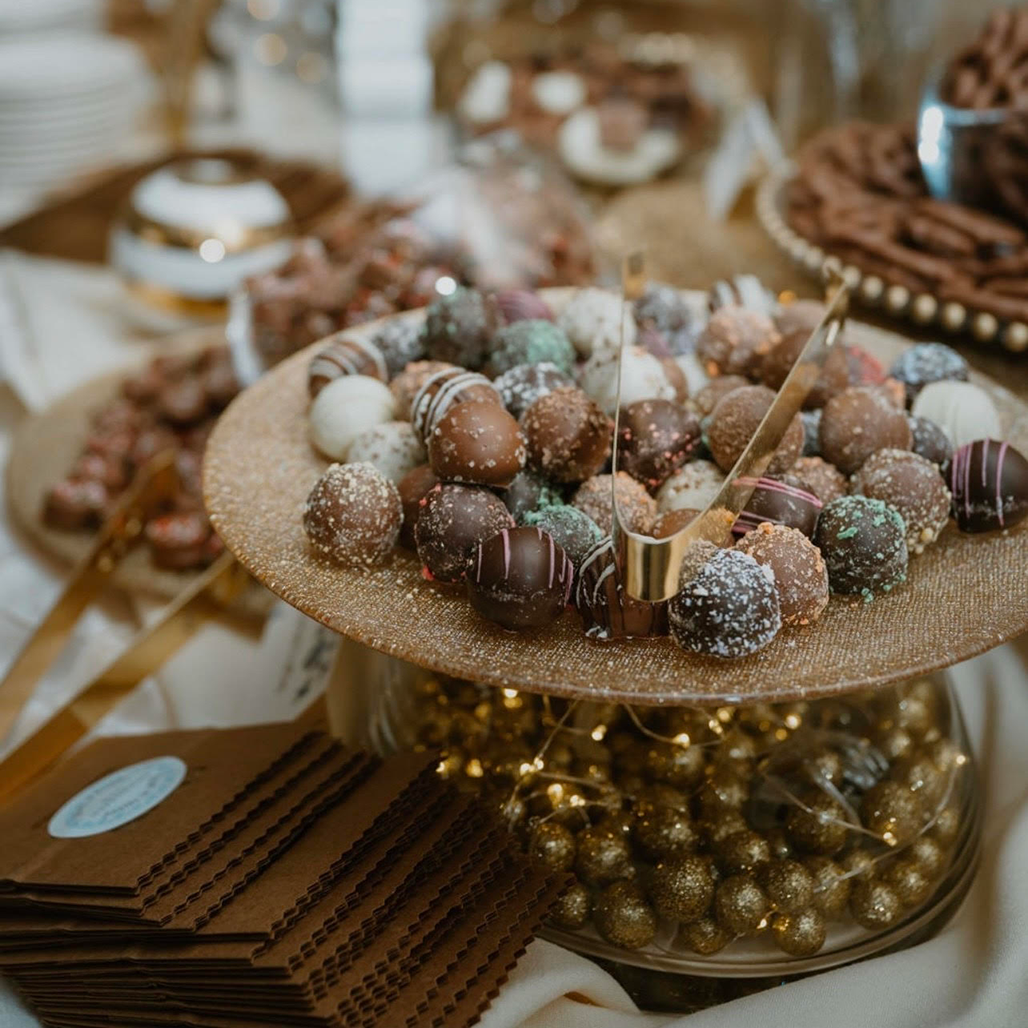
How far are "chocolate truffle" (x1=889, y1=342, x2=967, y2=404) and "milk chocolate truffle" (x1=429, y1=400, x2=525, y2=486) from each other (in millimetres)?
391

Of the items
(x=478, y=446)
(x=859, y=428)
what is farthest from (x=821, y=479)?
Result: (x=478, y=446)

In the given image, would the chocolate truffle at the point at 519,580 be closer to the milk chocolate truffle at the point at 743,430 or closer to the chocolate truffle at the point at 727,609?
the chocolate truffle at the point at 727,609

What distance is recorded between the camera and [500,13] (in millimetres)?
3139

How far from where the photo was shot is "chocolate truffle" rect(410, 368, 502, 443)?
34.9 inches

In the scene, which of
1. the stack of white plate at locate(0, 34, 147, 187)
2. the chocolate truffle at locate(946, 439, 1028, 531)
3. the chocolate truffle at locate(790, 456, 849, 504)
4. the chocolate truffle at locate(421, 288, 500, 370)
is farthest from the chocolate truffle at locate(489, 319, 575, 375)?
the stack of white plate at locate(0, 34, 147, 187)

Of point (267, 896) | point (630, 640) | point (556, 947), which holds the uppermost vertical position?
point (630, 640)

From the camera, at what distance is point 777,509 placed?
2.64 ft

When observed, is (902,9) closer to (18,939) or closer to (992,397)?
(992,397)

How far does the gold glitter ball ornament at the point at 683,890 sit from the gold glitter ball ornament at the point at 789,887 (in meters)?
0.04

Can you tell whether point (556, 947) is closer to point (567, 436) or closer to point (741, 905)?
point (741, 905)

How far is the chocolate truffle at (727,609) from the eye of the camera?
69 cm

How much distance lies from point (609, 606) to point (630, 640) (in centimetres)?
3

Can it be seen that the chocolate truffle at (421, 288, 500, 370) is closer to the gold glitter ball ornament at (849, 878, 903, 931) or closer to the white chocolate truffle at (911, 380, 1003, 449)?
the white chocolate truffle at (911, 380, 1003, 449)

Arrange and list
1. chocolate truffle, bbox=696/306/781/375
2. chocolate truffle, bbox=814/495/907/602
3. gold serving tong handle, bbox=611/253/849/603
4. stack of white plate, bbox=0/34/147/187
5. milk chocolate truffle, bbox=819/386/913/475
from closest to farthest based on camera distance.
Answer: gold serving tong handle, bbox=611/253/849/603, chocolate truffle, bbox=814/495/907/602, milk chocolate truffle, bbox=819/386/913/475, chocolate truffle, bbox=696/306/781/375, stack of white plate, bbox=0/34/147/187
